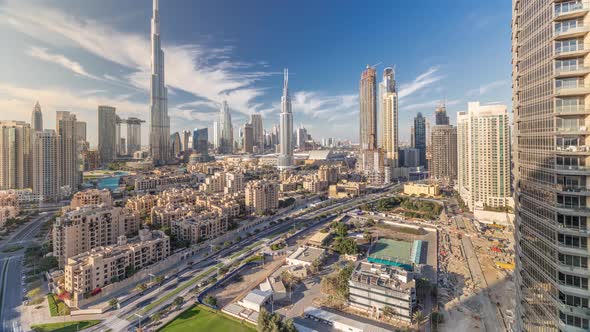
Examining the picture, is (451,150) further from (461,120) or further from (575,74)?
(575,74)

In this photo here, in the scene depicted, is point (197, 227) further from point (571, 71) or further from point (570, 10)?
point (570, 10)

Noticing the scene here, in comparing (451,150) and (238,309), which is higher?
(451,150)

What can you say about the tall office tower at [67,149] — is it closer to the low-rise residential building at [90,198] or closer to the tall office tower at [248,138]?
the low-rise residential building at [90,198]

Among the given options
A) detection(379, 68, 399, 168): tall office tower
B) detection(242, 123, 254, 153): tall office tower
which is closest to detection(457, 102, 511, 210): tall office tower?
detection(379, 68, 399, 168): tall office tower

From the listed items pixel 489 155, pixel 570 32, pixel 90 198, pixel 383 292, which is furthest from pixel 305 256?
pixel 489 155

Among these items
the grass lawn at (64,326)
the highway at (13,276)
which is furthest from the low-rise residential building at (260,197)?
the grass lawn at (64,326)

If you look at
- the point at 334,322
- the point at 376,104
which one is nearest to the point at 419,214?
the point at 334,322

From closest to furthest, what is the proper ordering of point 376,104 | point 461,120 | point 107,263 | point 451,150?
point 107,263 < point 461,120 < point 451,150 < point 376,104

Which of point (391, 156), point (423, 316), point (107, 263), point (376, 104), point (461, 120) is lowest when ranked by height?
point (423, 316)

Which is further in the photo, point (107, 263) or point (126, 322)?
point (107, 263)
